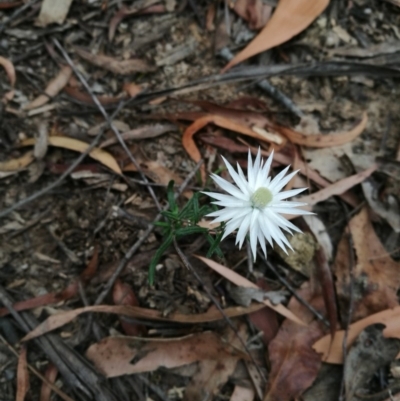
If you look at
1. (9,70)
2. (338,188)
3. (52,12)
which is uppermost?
(52,12)

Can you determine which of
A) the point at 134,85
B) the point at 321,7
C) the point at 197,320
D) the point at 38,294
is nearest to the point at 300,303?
the point at 197,320

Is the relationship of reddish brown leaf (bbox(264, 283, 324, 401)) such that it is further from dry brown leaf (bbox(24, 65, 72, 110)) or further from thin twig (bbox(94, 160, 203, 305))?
dry brown leaf (bbox(24, 65, 72, 110))

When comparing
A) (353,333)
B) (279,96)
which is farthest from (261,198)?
(279,96)

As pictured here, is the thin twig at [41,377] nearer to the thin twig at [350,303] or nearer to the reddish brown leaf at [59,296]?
the reddish brown leaf at [59,296]

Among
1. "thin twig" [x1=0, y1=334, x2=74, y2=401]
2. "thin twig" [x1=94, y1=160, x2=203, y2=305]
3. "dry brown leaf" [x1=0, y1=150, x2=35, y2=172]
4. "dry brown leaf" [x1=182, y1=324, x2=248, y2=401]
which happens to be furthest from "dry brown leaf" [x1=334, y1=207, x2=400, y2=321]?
"dry brown leaf" [x1=0, y1=150, x2=35, y2=172]

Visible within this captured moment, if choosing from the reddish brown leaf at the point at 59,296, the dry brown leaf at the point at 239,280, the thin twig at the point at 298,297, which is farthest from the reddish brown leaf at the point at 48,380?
the thin twig at the point at 298,297

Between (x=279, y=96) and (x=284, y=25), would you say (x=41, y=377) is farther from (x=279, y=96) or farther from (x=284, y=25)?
(x=284, y=25)
